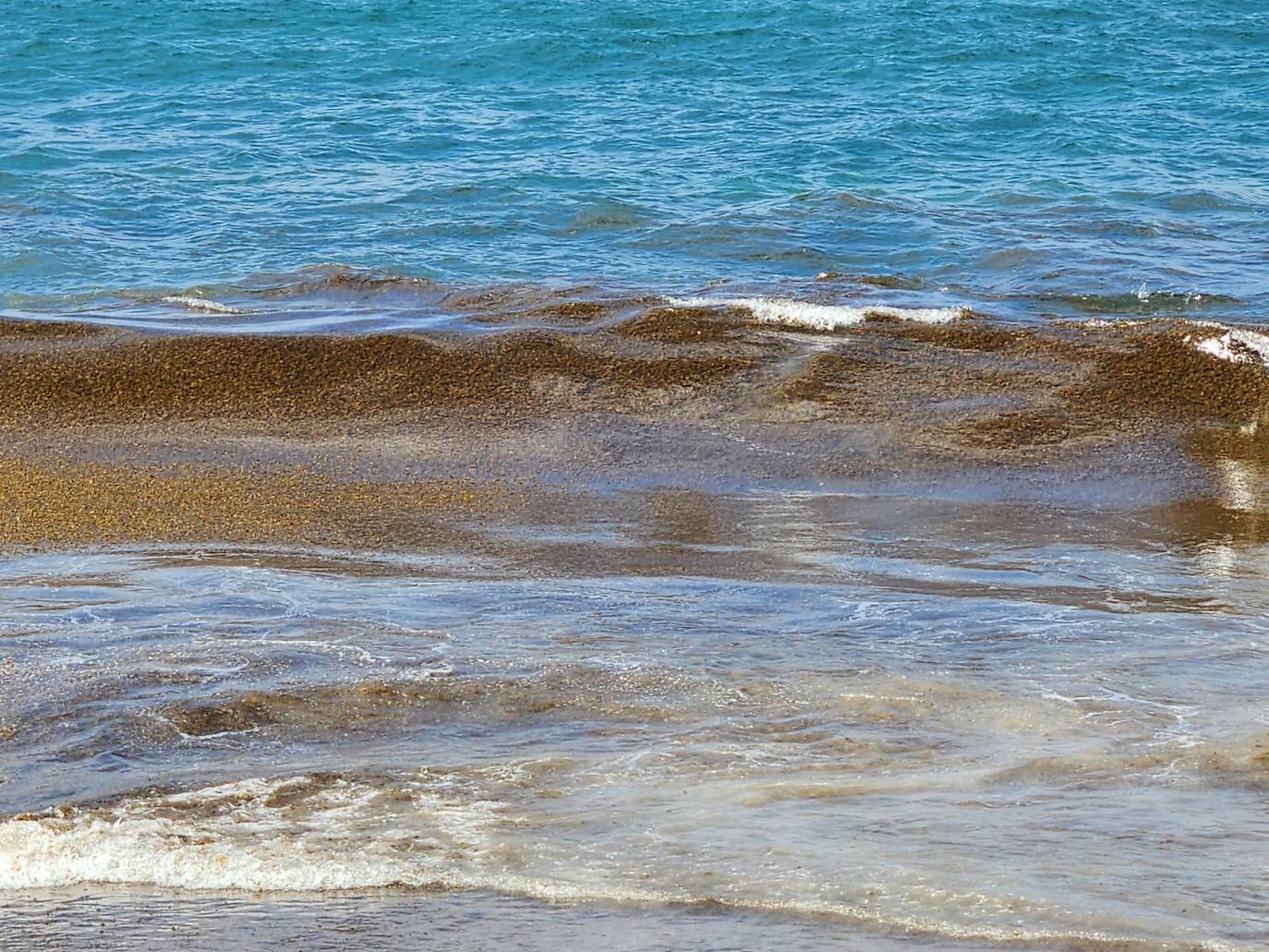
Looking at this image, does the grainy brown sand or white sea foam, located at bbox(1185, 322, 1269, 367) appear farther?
white sea foam, located at bbox(1185, 322, 1269, 367)

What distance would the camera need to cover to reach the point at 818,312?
29.0 feet

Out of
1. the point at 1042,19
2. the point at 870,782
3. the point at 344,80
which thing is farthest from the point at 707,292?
the point at 1042,19

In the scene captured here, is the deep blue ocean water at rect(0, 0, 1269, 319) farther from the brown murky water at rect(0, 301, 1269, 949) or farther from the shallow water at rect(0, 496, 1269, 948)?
the shallow water at rect(0, 496, 1269, 948)

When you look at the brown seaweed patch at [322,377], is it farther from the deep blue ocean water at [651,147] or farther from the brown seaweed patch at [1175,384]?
the deep blue ocean water at [651,147]

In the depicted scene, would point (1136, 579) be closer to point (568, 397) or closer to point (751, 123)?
point (568, 397)

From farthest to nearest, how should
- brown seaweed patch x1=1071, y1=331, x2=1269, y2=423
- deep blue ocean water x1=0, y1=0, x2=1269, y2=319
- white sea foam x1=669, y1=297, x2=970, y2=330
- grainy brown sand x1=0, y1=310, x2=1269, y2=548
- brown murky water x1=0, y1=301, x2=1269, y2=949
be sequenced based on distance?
deep blue ocean water x1=0, y1=0, x2=1269, y2=319 → white sea foam x1=669, y1=297, x2=970, y2=330 → brown seaweed patch x1=1071, y1=331, x2=1269, y2=423 → grainy brown sand x1=0, y1=310, x2=1269, y2=548 → brown murky water x1=0, y1=301, x2=1269, y2=949

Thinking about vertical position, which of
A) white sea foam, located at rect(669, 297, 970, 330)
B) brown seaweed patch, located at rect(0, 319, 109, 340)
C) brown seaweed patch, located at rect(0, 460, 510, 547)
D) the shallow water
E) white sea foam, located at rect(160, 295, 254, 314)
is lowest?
brown seaweed patch, located at rect(0, 460, 510, 547)

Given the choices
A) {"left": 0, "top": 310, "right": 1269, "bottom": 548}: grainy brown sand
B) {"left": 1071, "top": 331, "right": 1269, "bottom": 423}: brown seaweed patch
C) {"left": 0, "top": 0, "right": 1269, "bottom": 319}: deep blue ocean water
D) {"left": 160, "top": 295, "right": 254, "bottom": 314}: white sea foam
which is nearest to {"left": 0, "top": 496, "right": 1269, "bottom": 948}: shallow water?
{"left": 0, "top": 310, "right": 1269, "bottom": 548}: grainy brown sand

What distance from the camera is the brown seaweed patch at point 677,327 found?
8336mm

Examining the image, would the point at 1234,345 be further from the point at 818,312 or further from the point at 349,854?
the point at 349,854

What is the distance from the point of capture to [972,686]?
4285mm

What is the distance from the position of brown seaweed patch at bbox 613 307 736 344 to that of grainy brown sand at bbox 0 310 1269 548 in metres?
0.02

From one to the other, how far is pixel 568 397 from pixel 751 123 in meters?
9.30

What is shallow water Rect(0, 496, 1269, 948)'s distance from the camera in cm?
309
